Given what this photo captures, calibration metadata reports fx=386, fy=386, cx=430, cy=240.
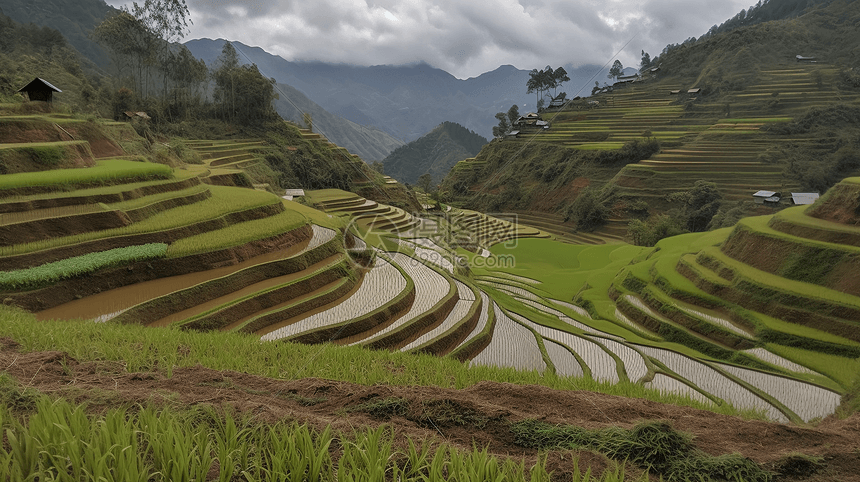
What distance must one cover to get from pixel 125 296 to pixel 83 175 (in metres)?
4.94

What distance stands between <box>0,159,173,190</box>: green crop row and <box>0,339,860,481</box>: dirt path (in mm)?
7635

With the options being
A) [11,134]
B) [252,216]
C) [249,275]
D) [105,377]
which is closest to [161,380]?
[105,377]

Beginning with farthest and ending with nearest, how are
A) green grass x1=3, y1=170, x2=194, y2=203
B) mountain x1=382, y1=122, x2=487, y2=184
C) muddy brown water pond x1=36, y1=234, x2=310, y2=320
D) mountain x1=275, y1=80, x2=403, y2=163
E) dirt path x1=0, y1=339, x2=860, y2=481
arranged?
mountain x1=275, y1=80, x2=403, y2=163, mountain x1=382, y1=122, x2=487, y2=184, green grass x1=3, y1=170, x2=194, y2=203, muddy brown water pond x1=36, y1=234, x2=310, y2=320, dirt path x1=0, y1=339, x2=860, y2=481

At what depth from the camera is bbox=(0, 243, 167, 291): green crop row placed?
21.9 ft

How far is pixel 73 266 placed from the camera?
7402mm

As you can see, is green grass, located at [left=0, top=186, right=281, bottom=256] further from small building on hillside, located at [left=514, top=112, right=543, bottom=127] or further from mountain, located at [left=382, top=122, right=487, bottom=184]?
mountain, located at [left=382, top=122, right=487, bottom=184]

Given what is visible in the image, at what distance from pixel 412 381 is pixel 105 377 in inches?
120

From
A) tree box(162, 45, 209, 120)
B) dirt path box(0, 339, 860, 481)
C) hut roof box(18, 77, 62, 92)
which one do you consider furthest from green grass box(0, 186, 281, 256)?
tree box(162, 45, 209, 120)

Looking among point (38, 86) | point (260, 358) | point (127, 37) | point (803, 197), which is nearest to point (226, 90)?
point (127, 37)

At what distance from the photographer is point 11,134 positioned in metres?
12.0

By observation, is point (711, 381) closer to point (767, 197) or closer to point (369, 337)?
point (369, 337)

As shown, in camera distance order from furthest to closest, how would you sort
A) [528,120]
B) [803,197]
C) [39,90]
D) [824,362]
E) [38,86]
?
1. [528,120]
2. [803,197]
3. [39,90]
4. [38,86]
5. [824,362]

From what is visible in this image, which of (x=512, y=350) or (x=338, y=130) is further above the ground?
(x=338, y=130)

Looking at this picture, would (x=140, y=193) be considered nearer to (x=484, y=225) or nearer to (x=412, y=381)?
(x=412, y=381)
